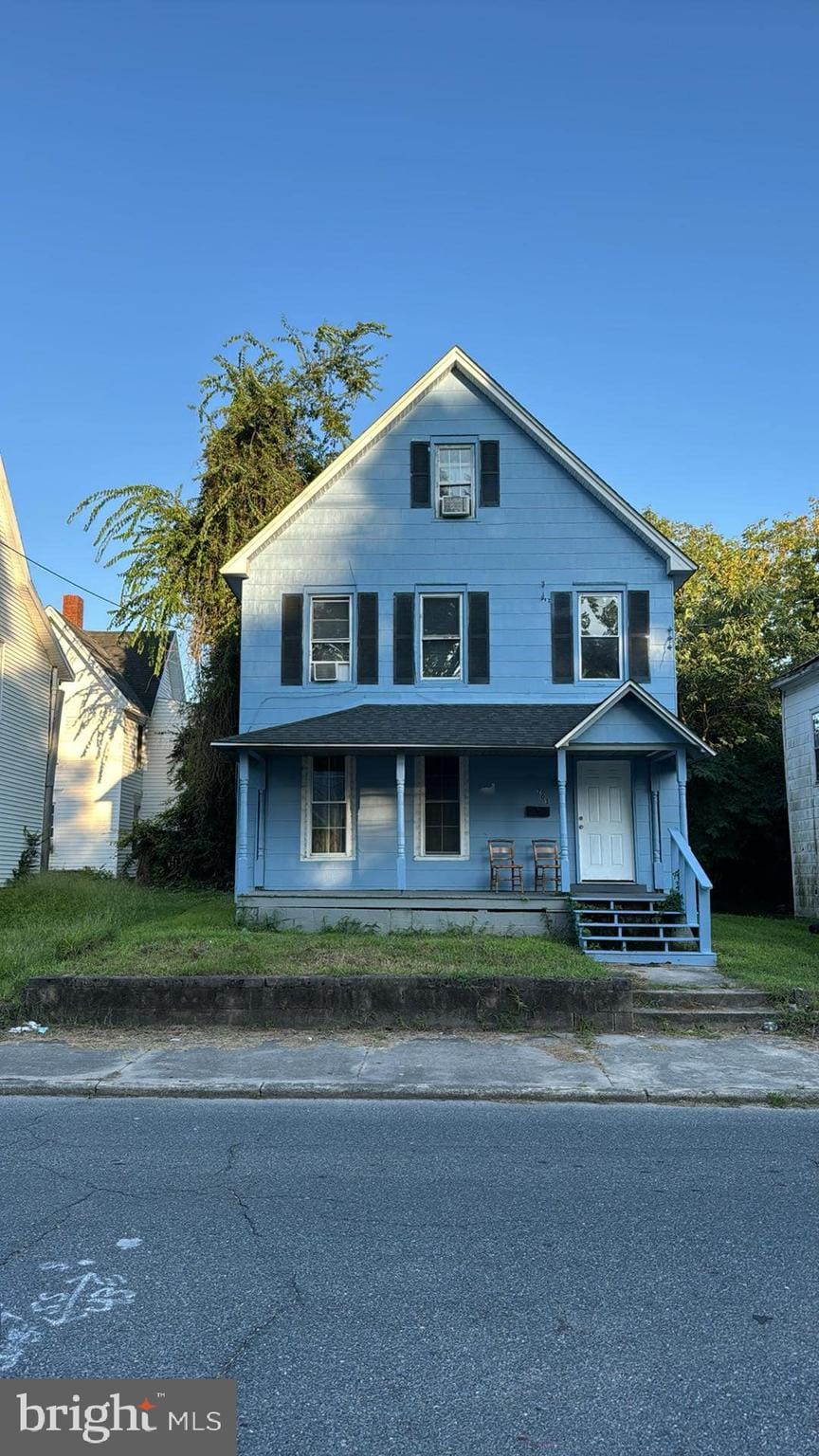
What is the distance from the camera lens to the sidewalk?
816cm

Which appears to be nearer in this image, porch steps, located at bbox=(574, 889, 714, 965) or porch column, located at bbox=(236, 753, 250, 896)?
porch steps, located at bbox=(574, 889, 714, 965)

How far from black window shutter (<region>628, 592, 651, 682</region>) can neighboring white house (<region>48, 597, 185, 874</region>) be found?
486 inches

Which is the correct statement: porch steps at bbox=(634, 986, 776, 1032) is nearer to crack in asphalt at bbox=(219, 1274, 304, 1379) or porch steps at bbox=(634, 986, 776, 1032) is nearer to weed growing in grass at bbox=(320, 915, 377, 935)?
weed growing in grass at bbox=(320, 915, 377, 935)

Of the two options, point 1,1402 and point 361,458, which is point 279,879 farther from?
point 1,1402

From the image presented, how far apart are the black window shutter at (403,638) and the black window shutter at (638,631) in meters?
3.86

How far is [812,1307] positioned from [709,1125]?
319cm

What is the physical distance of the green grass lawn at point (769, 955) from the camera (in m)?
11.8

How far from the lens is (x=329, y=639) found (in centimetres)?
1803

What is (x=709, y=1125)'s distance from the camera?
7.27 meters

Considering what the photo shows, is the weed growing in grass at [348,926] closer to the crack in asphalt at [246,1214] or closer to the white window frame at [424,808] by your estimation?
the white window frame at [424,808]

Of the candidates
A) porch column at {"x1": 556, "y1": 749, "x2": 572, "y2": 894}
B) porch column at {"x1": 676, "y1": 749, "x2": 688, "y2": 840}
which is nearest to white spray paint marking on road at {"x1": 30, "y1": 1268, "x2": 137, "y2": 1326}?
porch column at {"x1": 556, "y1": 749, "x2": 572, "y2": 894}

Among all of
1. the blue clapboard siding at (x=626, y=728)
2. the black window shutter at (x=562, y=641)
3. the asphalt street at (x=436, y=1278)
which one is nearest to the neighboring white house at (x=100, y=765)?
the black window shutter at (x=562, y=641)

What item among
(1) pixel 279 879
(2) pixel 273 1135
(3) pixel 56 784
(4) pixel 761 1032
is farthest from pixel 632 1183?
(3) pixel 56 784

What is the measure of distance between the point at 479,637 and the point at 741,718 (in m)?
12.7
